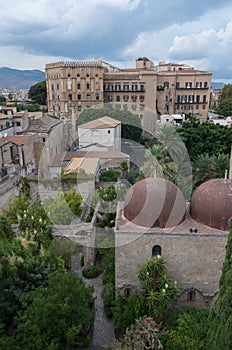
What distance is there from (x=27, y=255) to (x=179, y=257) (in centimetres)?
720

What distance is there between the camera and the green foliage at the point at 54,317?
10117 millimetres

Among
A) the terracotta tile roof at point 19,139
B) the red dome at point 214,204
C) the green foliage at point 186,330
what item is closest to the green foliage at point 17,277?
the green foliage at point 186,330

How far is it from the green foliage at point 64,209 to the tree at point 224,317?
12097 millimetres

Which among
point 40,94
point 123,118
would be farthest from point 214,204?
point 40,94

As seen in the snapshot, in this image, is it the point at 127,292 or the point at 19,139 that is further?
the point at 19,139

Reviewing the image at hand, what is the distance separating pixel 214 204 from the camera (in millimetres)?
13109

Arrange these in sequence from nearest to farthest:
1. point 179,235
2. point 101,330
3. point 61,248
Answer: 1. point 179,235
2. point 101,330
3. point 61,248

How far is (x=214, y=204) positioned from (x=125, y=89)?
48.4m

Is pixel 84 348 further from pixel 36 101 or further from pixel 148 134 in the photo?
pixel 36 101

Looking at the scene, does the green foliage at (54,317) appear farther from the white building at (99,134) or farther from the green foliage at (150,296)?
the white building at (99,134)

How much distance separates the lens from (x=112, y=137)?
38125mm

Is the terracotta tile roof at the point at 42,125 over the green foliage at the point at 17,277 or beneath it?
over

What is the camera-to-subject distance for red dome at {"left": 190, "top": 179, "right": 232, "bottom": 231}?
12930 mm

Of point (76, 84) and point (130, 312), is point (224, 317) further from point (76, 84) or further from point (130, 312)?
point (76, 84)
